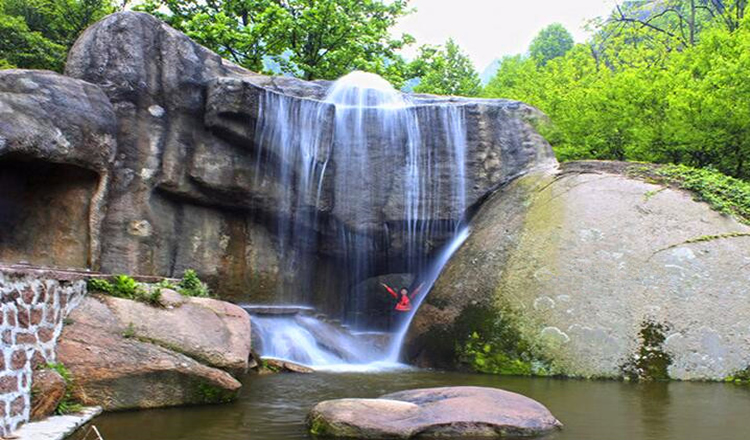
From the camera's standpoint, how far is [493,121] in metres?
16.6

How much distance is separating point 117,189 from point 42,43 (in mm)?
12572

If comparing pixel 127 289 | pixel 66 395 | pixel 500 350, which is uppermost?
pixel 127 289

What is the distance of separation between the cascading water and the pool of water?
5.22 meters

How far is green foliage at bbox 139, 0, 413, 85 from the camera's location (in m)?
24.7

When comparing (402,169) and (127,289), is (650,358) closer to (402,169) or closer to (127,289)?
(402,169)

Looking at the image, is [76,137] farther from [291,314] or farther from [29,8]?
[29,8]

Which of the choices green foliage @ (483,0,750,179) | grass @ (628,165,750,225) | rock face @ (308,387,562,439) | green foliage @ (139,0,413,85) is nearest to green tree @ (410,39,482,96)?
green foliage @ (139,0,413,85)

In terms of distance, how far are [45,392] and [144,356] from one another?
1329mm

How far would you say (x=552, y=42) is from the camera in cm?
5900

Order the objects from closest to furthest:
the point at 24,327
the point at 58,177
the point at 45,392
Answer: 1. the point at 24,327
2. the point at 45,392
3. the point at 58,177

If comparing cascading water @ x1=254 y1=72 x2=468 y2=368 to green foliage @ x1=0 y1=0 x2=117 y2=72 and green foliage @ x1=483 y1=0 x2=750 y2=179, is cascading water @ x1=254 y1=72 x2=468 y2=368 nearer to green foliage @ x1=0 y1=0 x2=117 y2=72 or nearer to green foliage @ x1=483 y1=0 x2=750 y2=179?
green foliage @ x1=483 y1=0 x2=750 y2=179

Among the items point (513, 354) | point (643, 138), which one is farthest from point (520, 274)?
point (643, 138)

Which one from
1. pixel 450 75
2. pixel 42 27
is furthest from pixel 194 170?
pixel 450 75

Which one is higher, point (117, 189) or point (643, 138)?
point (643, 138)
